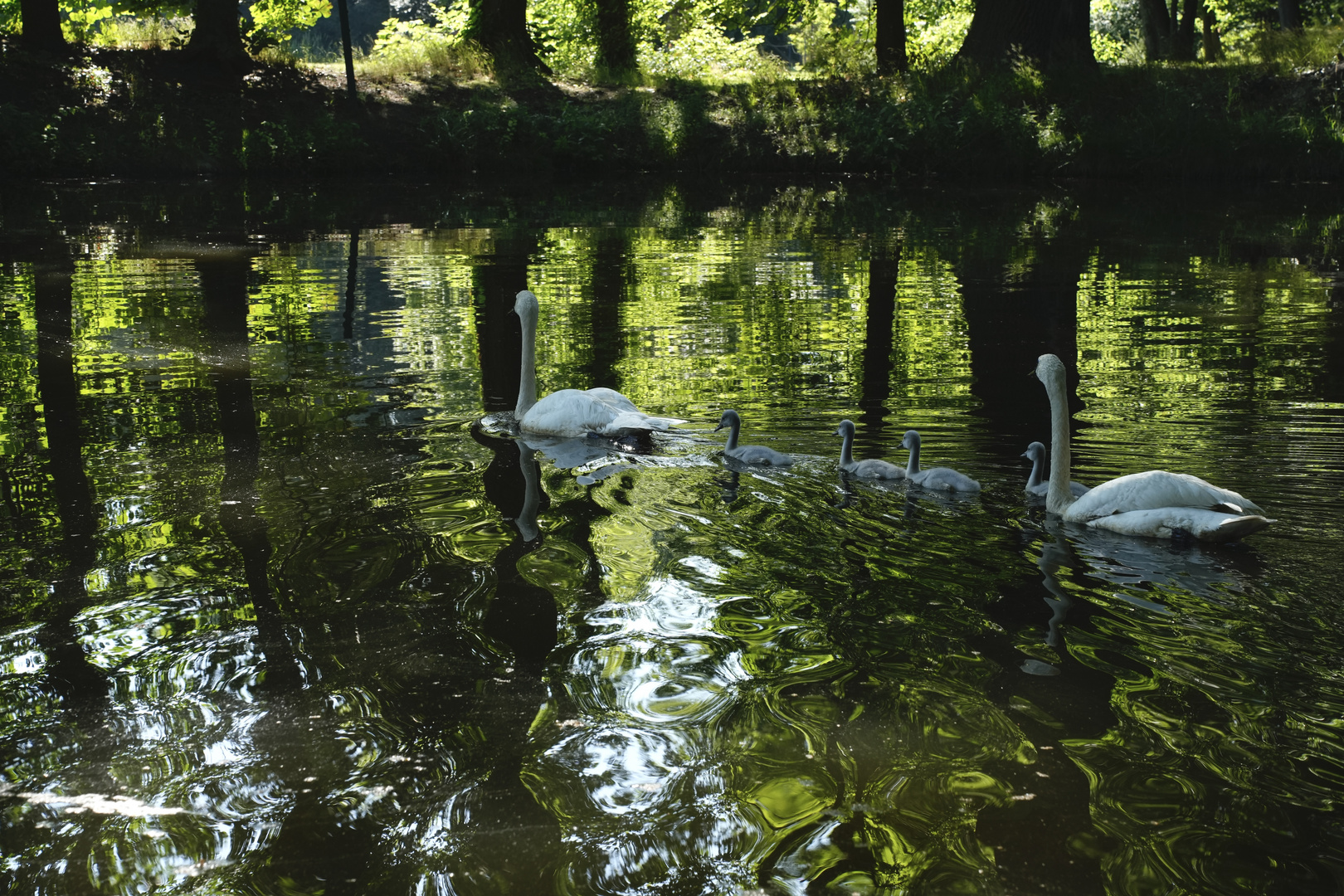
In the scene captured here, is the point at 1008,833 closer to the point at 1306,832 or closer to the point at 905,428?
the point at 1306,832

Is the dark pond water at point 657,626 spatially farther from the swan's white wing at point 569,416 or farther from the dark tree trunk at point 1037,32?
the dark tree trunk at point 1037,32

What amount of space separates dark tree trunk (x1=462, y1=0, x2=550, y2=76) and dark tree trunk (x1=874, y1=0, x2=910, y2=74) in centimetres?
913

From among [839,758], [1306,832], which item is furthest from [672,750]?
[1306,832]

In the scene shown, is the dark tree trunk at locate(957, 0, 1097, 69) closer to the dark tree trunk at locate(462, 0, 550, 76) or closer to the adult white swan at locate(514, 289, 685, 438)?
the dark tree trunk at locate(462, 0, 550, 76)

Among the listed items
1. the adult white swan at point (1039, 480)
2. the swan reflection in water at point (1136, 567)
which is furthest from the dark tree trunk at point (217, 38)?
the swan reflection in water at point (1136, 567)

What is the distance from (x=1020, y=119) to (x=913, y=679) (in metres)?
25.2

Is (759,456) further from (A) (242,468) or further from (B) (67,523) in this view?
(B) (67,523)

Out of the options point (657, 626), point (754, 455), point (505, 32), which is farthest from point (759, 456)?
point (505, 32)

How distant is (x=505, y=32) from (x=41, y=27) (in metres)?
11.5

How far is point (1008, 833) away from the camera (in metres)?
3.34

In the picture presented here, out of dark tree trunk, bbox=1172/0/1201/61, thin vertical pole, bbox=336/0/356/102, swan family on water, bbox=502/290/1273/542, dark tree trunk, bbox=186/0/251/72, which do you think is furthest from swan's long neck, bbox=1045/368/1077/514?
dark tree trunk, bbox=1172/0/1201/61

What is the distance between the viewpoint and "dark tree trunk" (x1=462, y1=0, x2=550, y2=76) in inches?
→ 1277

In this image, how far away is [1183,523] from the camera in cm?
562

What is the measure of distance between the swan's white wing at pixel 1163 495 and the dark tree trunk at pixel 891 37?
90.0ft
